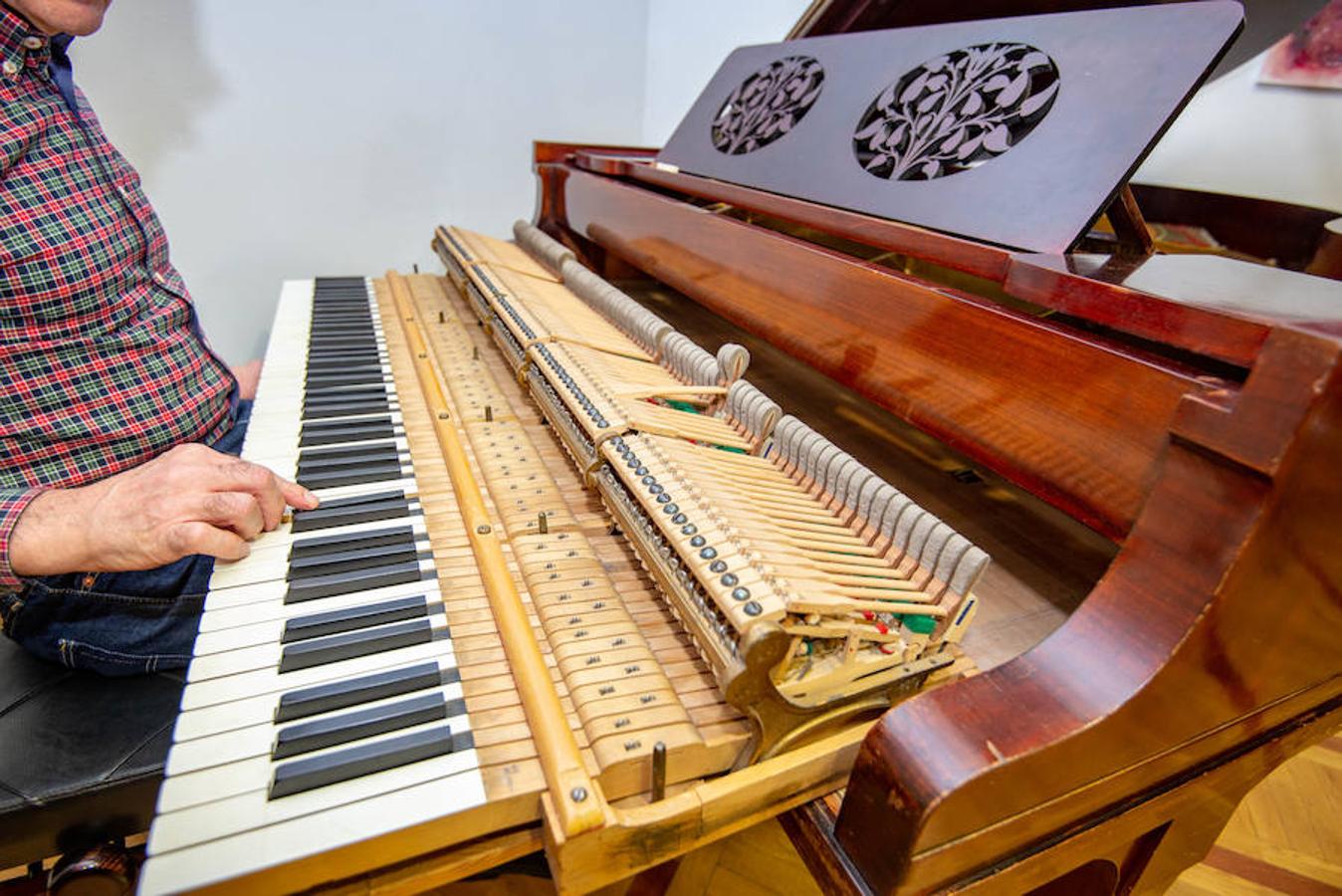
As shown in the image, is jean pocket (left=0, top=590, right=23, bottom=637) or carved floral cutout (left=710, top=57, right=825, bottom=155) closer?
jean pocket (left=0, top=590, right=23, bottom=637)

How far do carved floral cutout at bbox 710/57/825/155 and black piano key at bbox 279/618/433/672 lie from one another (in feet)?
4.76

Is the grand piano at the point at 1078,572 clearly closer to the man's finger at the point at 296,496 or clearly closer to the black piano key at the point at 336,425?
the man's finger at the point at 296,496

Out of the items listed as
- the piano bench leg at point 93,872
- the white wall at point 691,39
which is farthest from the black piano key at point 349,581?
the white wall at point 691,39

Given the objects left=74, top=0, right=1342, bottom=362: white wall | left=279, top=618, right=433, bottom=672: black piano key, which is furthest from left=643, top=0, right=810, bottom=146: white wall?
left=279, top=618, right=433, bottom=672: black piano key

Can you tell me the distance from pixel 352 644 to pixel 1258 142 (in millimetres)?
3581

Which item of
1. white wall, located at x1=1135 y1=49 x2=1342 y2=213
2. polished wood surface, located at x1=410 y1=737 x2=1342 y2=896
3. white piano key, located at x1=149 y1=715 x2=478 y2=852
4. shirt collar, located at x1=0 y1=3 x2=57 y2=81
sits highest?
white wall, located at x1=1135 y1=49 x2=1342 y2=213

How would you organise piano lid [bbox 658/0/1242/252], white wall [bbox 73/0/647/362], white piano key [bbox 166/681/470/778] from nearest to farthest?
white piano key [bbox 166/681/470/778] → piano lid [bbox 658/0/1242/252] → white wall [bbox 73/0/647/362]

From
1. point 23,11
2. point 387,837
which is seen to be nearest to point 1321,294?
point 387,837

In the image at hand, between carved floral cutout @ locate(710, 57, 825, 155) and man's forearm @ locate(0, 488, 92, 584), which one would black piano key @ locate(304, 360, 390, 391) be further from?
carved floral cutout @ locate(710, 57, 825, 155)

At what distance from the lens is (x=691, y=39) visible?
12.0 ft

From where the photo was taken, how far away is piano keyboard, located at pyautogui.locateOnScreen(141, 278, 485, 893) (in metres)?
0.77

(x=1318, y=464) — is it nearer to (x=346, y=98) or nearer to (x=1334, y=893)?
(x=1334, y=893)

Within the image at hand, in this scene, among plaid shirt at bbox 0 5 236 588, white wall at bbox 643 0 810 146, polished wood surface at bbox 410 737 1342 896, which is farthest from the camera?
white wall at bbox 643 0 810 146

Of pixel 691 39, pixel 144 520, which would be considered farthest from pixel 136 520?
pixel 691 39
